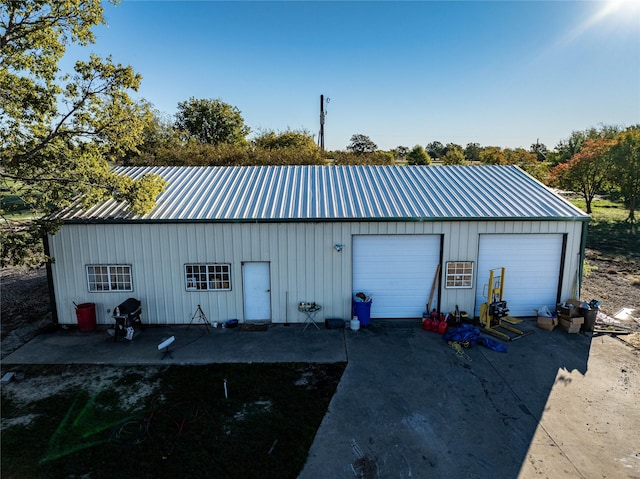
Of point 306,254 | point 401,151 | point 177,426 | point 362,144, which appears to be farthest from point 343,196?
point 401,151

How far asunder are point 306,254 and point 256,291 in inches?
74.2

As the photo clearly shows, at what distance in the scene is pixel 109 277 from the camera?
11.3 meters

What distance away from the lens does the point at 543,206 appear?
39.0 feet

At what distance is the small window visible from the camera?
38.0ft

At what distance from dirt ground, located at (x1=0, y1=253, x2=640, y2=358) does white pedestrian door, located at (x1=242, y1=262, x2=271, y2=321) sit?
5848 mm

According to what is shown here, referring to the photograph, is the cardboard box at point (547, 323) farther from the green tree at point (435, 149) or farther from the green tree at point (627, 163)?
the green tree at point (435, 149)

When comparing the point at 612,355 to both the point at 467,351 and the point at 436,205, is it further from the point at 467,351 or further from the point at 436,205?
the point at 436,205

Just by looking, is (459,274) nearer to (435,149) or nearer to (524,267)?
(524,267)

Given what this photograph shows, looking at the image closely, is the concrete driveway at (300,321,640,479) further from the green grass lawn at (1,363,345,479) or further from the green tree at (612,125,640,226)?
the green tree at (612,125,640,226)

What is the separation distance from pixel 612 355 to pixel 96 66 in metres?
15.1

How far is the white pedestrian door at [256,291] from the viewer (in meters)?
11.4

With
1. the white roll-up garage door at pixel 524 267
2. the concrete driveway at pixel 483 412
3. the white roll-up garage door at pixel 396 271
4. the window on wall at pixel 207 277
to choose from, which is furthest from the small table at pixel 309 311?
the white roll-up garage door at pixel 524 267

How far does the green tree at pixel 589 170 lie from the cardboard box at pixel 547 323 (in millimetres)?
23994

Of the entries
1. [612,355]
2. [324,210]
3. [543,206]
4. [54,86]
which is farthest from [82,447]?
[543,206]
